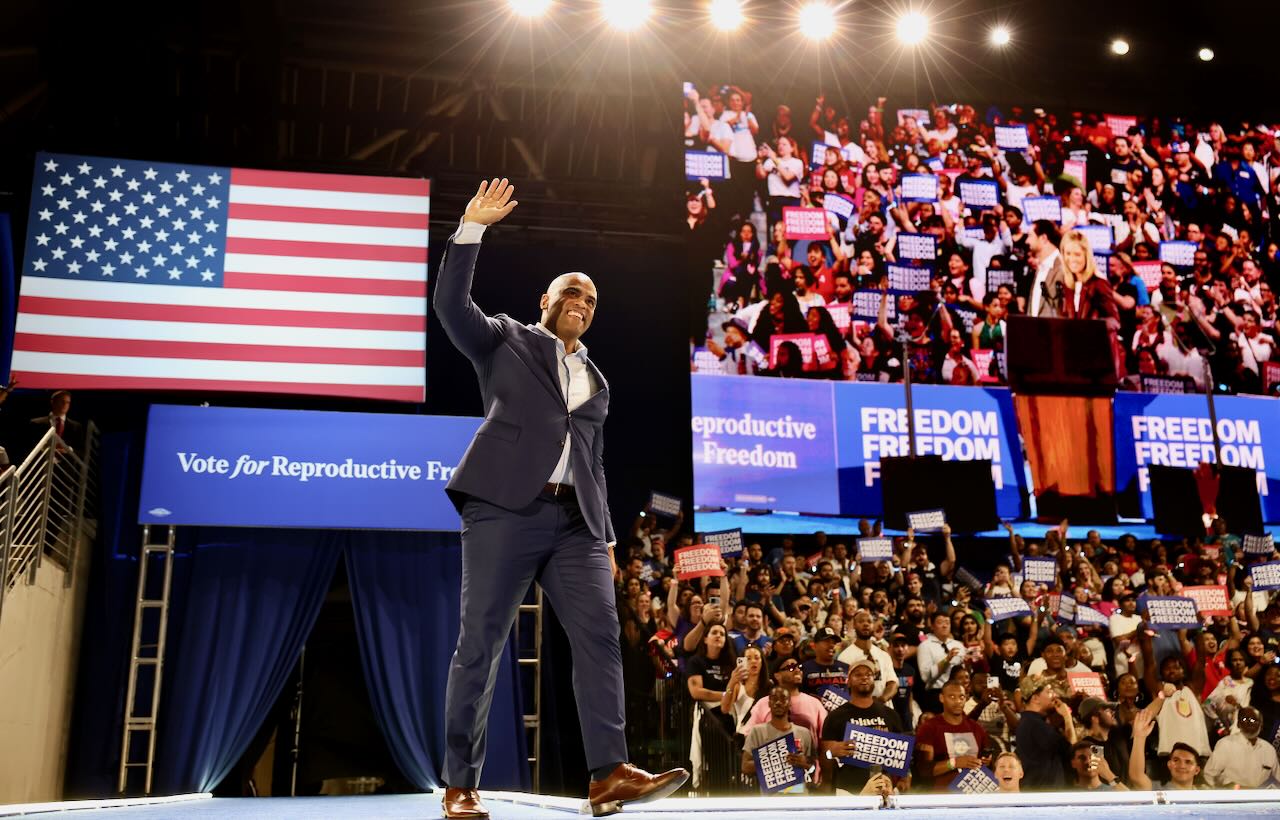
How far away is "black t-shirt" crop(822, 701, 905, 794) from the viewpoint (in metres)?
5.40

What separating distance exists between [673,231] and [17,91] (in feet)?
15.7

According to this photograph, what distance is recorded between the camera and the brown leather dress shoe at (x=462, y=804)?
2238mm

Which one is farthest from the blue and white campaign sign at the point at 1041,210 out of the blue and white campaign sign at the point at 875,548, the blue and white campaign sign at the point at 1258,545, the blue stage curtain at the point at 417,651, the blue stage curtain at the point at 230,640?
the blue stage curtain at the point at 230,640

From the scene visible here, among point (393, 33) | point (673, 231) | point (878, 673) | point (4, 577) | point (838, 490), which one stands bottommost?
point (878, 673)

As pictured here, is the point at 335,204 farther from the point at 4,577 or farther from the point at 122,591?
the point at 4,577

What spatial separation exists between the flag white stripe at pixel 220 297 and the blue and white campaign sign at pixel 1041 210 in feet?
19.8

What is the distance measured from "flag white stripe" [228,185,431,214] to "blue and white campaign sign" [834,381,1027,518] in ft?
13.0

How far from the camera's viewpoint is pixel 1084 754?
5844mm

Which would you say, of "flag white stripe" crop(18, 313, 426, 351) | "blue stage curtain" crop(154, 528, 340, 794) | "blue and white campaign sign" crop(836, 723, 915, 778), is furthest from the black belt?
"flag white stripe" crop(18, 313, 426, 351)

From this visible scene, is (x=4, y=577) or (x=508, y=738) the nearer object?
(x=4, y=577)

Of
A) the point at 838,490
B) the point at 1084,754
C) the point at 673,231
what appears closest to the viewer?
the point at 1084,754

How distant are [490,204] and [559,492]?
654mm

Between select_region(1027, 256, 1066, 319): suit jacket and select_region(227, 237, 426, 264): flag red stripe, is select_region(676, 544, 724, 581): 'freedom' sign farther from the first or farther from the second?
select_region(1027, 256, 1066, 319): suit jacket

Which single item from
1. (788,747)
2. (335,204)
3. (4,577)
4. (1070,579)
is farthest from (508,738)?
(1070,579)
